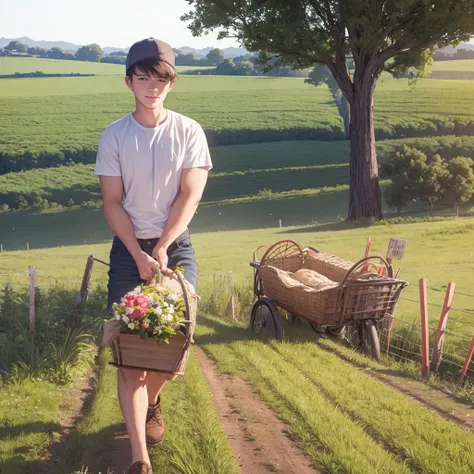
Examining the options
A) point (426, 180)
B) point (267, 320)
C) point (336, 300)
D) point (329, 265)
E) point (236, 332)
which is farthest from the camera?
point (426, 180)

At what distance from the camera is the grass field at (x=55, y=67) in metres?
149

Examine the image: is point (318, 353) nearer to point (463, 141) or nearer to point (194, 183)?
point (194, 183)

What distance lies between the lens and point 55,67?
15500 centimetres

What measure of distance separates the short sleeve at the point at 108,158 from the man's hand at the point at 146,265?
1.91ft

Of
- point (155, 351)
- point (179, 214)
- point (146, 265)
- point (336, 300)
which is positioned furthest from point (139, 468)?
point (336, 300)

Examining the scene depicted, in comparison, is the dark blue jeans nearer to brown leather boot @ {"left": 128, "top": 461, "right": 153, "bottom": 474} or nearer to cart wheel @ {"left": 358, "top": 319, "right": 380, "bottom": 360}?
brown leather boot @ {"left": 128, "top": 461, "right": 153, "bottom": 474}

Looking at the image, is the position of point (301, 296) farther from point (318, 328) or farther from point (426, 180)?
point (426, 180)

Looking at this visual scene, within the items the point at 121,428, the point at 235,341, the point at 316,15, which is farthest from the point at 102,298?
the point at 316,15

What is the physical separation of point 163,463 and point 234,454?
567mm

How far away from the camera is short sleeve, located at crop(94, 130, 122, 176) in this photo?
5129 millimetres

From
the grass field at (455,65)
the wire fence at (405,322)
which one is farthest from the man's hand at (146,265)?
the grass field at (455,65)

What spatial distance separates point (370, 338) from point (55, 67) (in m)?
153

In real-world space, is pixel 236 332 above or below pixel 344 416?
below

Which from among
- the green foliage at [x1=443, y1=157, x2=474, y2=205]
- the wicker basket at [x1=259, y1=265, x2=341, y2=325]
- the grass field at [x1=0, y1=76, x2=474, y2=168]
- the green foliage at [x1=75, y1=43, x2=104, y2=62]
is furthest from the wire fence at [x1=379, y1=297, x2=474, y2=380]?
the green foliage at [x1=75, y1=43, x2=104, y2=62]
